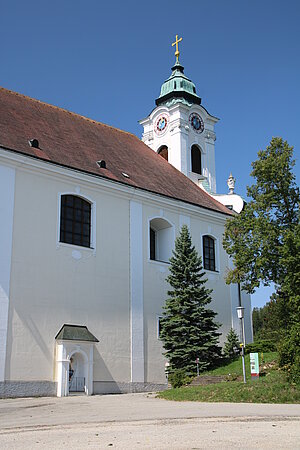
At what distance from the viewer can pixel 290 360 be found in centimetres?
1577

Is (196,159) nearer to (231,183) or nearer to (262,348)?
(231,183)

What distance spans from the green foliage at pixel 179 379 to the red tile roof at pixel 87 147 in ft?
29.5

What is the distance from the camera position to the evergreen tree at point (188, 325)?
69.5ft

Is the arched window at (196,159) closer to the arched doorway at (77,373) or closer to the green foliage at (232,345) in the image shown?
the green foliage at (232,345)

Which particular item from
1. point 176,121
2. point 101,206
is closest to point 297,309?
point 101,206

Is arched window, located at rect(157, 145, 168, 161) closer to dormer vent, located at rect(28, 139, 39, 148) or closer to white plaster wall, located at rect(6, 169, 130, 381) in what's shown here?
white plaster wall, located at rect(6, 169, 130, 381)

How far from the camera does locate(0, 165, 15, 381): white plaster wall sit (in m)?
19.1

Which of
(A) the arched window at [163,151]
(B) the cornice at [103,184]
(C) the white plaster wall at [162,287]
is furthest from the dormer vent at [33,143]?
(A) the arched window at [163,151]

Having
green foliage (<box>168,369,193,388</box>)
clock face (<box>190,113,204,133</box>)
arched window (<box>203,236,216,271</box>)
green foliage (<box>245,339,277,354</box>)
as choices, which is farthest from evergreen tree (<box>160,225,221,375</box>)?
clock face (<box>190,113,204,133</box>)

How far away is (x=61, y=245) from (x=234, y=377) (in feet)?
27.3

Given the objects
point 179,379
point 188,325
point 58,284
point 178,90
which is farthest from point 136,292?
point 178,90

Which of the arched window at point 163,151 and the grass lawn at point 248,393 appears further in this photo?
the arched window at point 163,151

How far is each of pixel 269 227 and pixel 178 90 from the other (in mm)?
15881

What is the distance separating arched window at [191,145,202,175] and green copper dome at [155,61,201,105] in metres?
3.34
